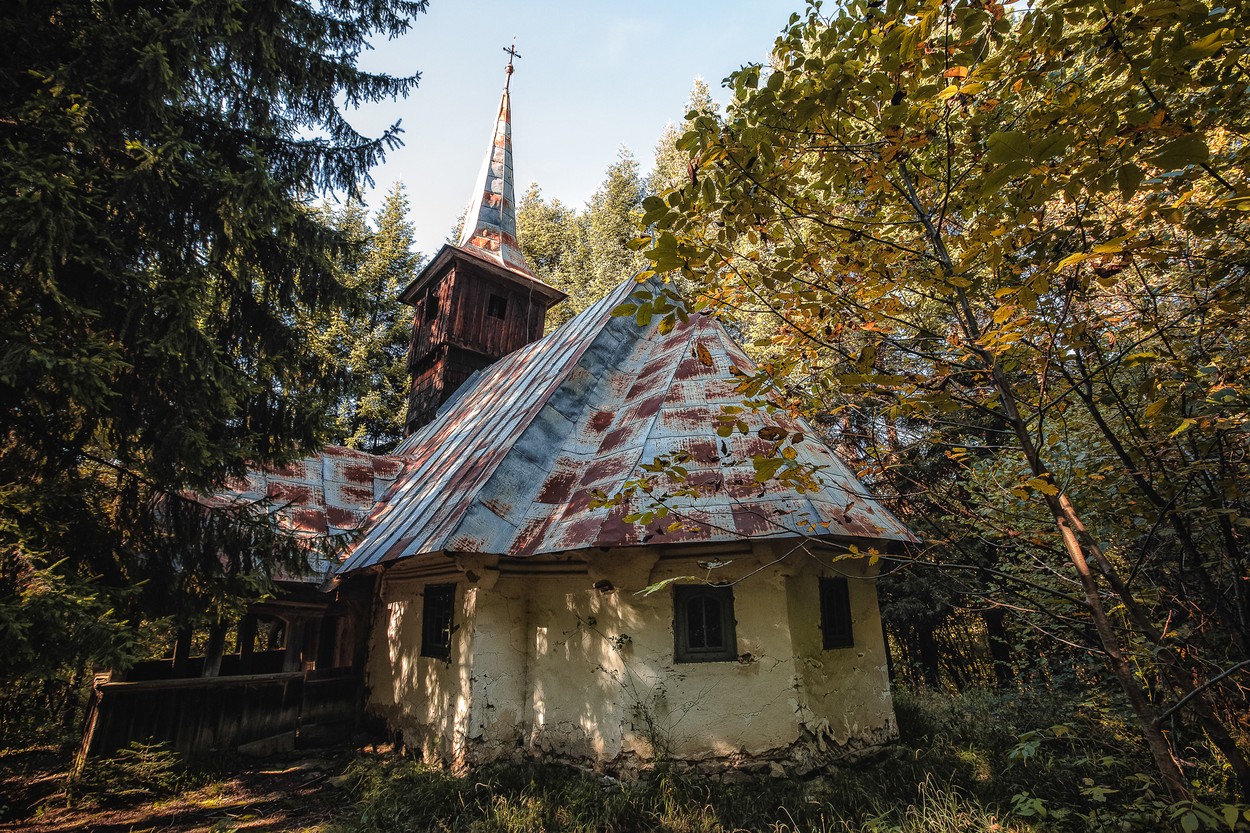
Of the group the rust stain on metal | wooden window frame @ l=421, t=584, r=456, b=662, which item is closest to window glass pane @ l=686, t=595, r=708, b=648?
the rust stain on metal

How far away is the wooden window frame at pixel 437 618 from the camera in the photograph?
7.17 m

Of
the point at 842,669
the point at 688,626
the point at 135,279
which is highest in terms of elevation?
the point at 135,279

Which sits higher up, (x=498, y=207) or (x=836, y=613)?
(x=498, y=207)

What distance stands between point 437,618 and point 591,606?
2406mm

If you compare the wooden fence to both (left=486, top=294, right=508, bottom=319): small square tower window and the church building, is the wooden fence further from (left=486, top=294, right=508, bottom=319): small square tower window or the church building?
(left=486, top=294, right=508, bottom=319): small square tower window

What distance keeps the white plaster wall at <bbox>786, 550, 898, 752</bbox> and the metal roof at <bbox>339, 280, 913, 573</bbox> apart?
885 millimetres

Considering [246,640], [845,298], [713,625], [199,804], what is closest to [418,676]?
[199,804]

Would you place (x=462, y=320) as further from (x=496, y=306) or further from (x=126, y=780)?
(x=126, y=780)

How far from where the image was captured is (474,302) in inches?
610

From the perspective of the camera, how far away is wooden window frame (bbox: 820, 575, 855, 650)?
21.5ft

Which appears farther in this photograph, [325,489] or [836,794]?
[325,489]

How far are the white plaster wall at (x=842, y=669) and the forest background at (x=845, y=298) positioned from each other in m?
1.81

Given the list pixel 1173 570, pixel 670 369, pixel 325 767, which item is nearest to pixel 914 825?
pixel 1173 570

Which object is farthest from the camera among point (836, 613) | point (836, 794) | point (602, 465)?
point (602, 465)
